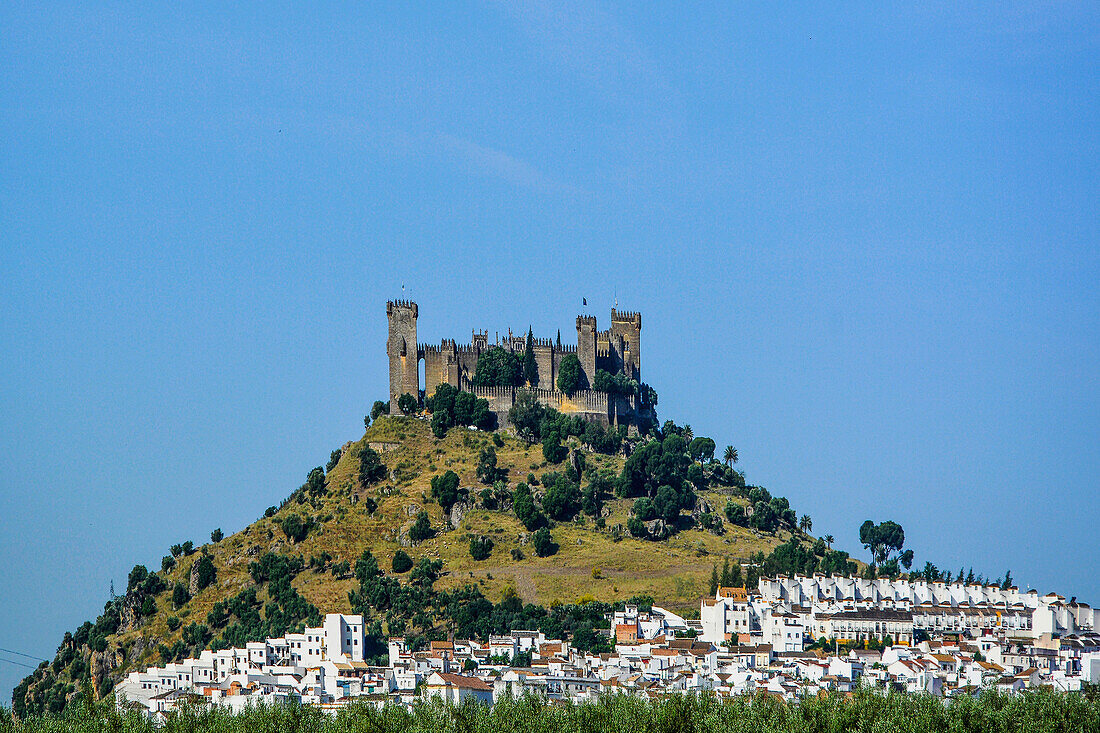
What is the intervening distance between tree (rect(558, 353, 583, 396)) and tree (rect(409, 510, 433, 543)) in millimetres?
13800

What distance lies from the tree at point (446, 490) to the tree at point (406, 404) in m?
8.78

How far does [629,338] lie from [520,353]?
766cm

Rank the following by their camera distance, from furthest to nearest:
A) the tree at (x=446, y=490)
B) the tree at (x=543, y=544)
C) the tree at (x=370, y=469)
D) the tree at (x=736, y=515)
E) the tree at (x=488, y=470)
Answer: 1. the tree at (x=736, y=515)
2. the tree at (x=370, y=469)
3. the tree at (x=488, y=470)
4. the tree at (x=446, y=490)
5. the tree at (x=543, y=544)

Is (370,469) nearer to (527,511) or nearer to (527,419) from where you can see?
(527,419)

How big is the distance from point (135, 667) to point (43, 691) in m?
5.87

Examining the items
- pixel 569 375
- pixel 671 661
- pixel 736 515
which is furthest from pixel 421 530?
pixel 671 661

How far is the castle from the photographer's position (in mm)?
113625

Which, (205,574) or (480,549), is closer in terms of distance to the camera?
(480,549)

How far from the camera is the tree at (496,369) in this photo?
113250mm

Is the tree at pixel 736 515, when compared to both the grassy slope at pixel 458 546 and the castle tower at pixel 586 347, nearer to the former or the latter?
the grassy slope at pixel 458 546

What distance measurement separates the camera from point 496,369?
113438 millimetres

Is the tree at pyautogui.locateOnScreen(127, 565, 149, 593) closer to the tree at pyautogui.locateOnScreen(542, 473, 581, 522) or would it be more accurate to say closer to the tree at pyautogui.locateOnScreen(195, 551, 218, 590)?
the tree at pyautogui.locateOnScreen(195, 551, 218, 590)

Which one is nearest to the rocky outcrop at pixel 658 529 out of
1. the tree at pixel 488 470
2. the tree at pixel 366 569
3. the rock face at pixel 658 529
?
the rock face at pixel 658 529

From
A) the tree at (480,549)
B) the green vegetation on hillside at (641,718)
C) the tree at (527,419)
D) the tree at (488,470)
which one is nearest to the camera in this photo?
the green vegetation on hillside at (641,718)
